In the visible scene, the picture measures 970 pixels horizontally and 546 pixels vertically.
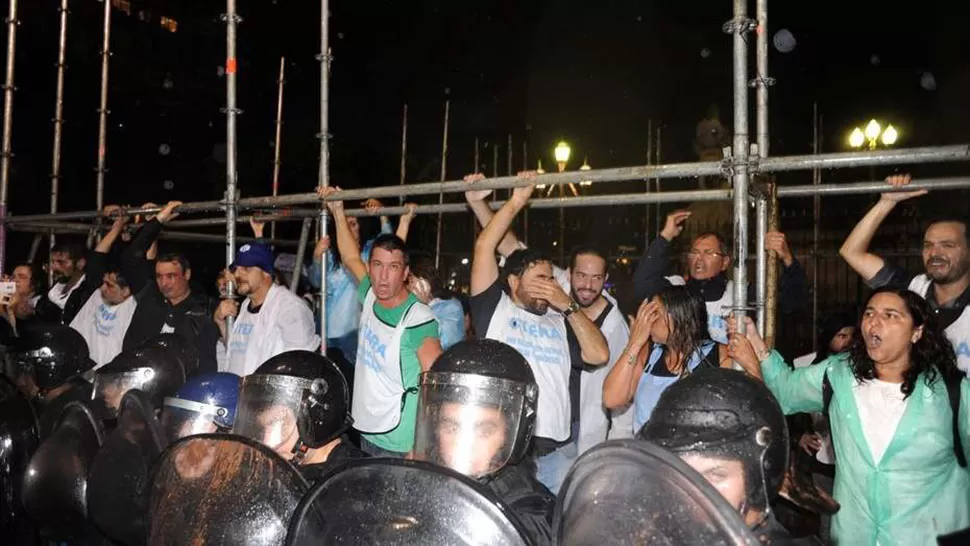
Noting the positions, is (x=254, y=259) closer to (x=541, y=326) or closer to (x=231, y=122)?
(x=231, y=122)

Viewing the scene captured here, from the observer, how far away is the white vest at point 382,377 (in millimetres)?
4809

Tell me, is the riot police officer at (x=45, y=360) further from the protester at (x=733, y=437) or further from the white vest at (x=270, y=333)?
the protester at (x=733, y=437)

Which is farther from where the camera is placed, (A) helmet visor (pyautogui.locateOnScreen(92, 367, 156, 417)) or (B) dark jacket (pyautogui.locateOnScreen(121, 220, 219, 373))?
(B) dark jacket (pyautogui.locateOnScreen(121, 220, 219, 373))

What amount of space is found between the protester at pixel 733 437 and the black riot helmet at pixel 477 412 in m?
0.77

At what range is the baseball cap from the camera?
226 inches

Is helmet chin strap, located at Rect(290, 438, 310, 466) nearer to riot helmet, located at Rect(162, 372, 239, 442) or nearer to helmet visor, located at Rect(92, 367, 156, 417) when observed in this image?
riot helmet, located at Rect(162, 372, 239, 442)

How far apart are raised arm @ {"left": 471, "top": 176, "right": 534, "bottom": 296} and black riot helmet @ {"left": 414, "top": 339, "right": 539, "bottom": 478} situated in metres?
1.37

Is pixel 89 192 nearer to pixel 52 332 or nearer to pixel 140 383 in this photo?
pixel 52 332

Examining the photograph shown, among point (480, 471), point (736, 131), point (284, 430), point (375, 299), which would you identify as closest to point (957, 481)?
point (736, 131)

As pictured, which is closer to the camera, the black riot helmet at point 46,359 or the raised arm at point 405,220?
the raised arm at point 405,220

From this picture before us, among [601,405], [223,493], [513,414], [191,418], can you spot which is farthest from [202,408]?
[601,405]

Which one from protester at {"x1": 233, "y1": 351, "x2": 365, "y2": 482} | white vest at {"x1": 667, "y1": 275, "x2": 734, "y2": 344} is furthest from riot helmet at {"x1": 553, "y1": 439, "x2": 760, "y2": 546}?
white vest at {"x1": 667, "y1": 275, "x2": 734, "y2": 344}

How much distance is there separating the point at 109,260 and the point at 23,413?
2.35 m

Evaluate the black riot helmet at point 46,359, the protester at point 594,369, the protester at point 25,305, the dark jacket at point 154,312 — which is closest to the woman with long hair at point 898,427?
the protester at point 594,369
